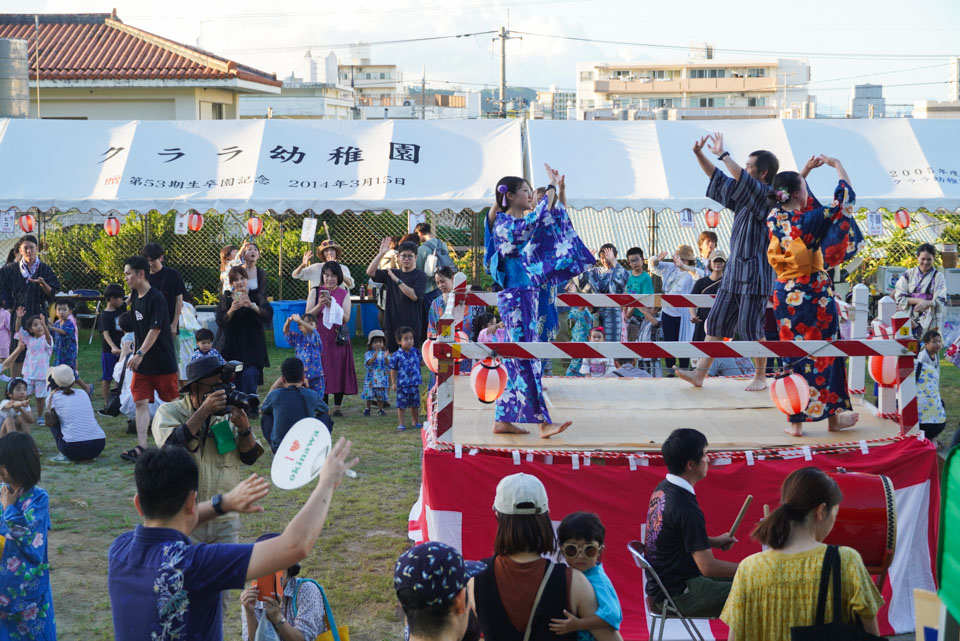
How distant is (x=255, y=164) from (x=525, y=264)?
8722mm

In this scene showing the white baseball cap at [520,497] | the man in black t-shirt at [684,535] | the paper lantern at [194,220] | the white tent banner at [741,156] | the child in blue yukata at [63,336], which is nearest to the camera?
the white baseball cap at [520,497]

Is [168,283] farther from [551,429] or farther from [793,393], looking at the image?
[793,393]

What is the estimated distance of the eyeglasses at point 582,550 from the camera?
11.9 ft

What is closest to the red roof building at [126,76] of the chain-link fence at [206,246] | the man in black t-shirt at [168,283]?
the chain-link fence at [206,246]

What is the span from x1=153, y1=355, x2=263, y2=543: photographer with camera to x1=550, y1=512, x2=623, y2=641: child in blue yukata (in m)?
1.66

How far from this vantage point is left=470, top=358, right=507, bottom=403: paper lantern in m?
5.43

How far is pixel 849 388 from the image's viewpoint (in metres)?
6.66

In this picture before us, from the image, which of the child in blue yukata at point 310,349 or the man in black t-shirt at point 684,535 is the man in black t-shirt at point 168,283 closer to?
the child in blue yukata at point 310,349

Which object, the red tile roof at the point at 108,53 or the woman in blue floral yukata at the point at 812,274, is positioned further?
the red tile roof at the point at 108,53

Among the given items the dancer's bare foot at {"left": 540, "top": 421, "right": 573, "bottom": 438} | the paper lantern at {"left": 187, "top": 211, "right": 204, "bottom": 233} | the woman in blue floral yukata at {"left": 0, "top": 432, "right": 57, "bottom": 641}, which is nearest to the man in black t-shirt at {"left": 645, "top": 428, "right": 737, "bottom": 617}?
the dancer's bare foot at {"left": 540, "top": 421, "right": 573, "bottom": 438}

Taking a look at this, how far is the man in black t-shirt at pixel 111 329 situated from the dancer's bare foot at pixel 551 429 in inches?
239

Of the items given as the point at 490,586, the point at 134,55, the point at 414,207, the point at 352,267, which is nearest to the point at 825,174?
the point at 414,207

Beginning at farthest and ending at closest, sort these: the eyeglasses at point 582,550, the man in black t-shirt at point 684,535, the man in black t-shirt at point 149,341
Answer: the man in black t-shirt at point 149,341 < the man in black t-shirt at point 684,535 < the eyeglasses at point 582,550

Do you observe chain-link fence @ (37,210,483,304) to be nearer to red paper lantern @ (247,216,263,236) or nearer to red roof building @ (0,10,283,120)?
red paper lantern @ (247,216,263,236)
